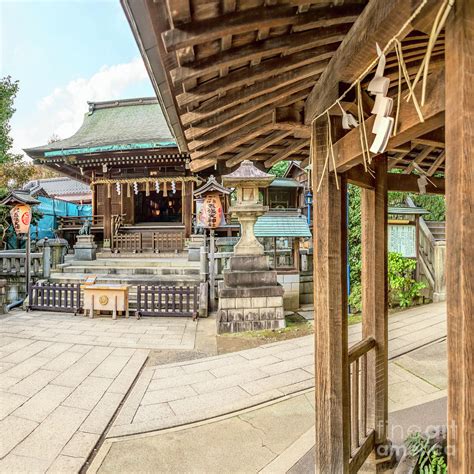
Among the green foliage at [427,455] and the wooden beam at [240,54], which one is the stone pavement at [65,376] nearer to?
the green foliage at [427,455]

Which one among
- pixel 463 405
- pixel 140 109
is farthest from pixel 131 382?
pixel 140 109

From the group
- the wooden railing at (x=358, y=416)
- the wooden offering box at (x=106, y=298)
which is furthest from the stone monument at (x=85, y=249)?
the wooden railing at (x=358, y=416)

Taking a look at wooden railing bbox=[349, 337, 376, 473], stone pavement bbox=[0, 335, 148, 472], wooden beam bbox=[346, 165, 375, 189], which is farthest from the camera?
stone pavement bbox=[0, 335, 148, 472]

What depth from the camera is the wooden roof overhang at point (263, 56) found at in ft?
4.41

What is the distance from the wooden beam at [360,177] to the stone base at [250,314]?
493 centimetres

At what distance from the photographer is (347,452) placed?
6.99 ft

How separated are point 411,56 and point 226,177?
5.35m

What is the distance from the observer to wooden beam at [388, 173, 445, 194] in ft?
8.96

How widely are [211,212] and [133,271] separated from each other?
4105 mm

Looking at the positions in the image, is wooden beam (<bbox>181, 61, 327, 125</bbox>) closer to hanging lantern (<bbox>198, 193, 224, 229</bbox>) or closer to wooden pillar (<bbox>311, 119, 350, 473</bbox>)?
wooden pillar (<bbox>311, 119, 350, 473</bbox>)

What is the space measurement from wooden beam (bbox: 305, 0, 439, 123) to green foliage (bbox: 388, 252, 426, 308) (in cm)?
675

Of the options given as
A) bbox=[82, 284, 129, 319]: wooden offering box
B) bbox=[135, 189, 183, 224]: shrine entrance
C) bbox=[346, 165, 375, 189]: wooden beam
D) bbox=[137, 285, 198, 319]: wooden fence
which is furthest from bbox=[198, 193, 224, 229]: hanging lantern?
bbox=[135, 189, 183, 224]: shrine entrance

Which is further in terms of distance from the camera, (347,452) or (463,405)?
(347,452)

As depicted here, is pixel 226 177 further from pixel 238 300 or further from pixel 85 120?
pixel 85 120
